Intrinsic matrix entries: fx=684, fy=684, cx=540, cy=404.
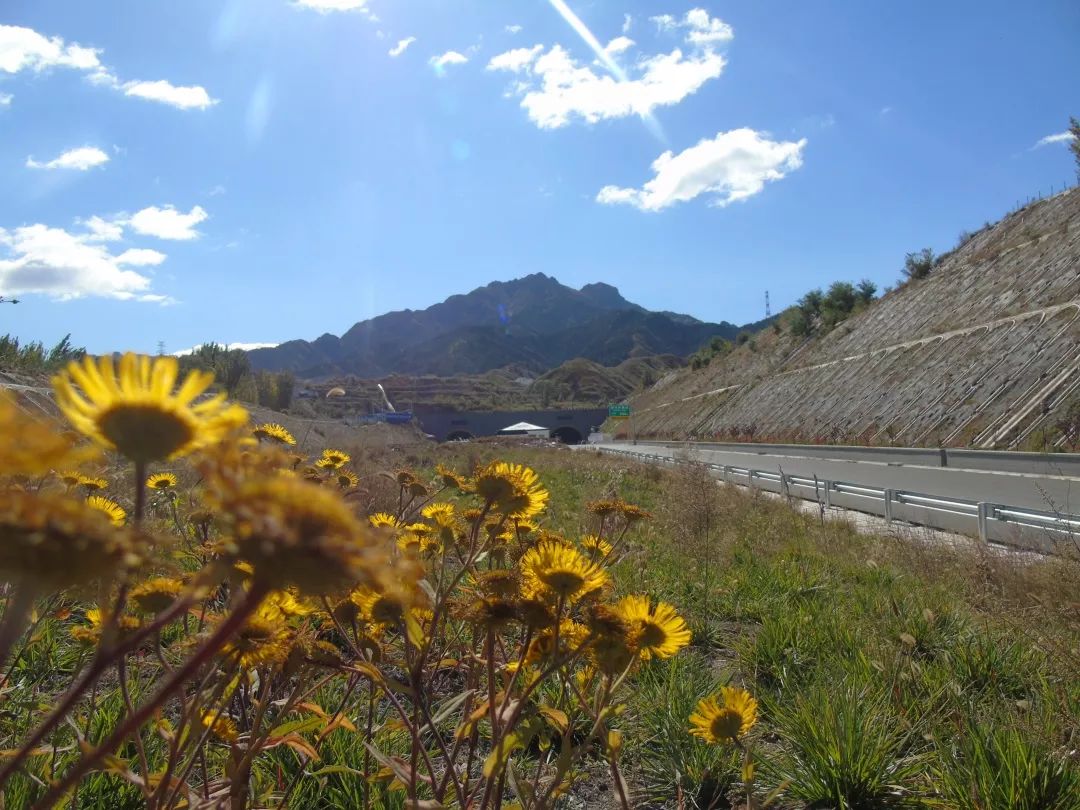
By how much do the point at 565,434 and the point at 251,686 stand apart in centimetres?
9246

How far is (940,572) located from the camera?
5.71 metres

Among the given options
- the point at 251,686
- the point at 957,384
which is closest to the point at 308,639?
the point at 251,686

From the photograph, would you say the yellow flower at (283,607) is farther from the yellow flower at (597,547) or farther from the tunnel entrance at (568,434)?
the tunnel entrance at (568,434)

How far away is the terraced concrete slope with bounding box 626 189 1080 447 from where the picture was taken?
750 inches

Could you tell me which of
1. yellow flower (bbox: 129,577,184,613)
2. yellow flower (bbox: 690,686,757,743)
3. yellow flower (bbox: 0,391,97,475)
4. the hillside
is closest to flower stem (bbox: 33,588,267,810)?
yellow flower (bbox: 0,391,97,475)

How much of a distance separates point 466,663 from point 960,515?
910 cm

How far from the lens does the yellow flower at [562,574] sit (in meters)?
1.16

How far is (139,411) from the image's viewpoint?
0.61 meters

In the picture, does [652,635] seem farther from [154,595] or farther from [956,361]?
[956,361]

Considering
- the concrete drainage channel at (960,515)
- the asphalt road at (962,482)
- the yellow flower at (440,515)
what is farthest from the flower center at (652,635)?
the asphalt road at (962,482)

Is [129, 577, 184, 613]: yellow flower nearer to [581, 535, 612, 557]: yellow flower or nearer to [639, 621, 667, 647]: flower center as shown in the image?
[639, 621, 667, 647]: flower center

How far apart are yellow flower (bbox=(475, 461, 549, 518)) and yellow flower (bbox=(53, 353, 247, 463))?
2.73ft

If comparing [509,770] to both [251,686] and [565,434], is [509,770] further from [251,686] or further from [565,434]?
[565,434]

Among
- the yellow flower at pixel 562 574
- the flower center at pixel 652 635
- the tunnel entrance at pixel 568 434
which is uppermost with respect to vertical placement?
the yellow flower at pixel 562 574
